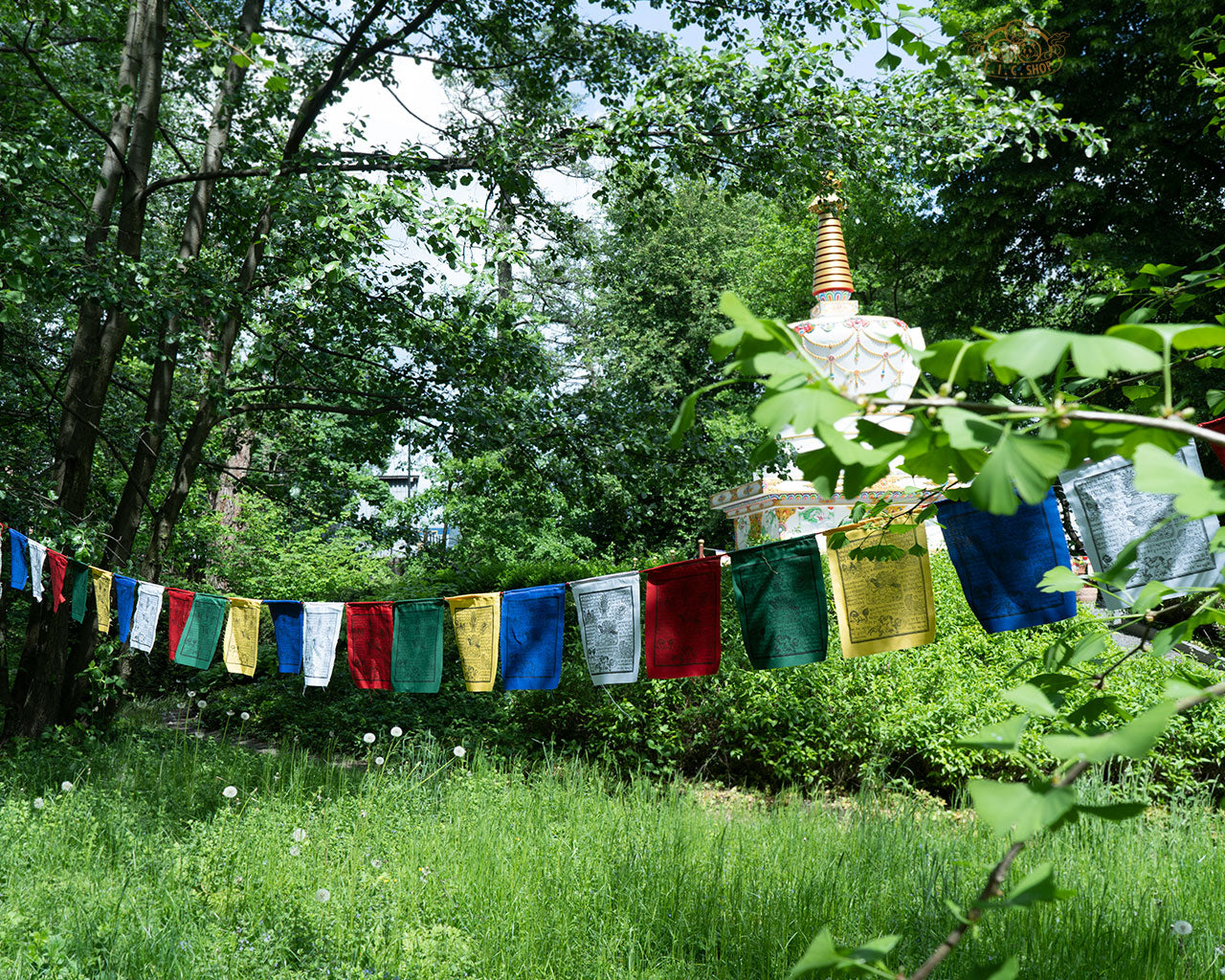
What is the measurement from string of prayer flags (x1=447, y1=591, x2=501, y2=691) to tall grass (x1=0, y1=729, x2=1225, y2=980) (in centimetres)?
69

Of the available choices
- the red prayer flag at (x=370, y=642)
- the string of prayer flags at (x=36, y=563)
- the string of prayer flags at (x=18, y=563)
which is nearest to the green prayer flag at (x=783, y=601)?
the red prayer flag at (x=370, y=642)

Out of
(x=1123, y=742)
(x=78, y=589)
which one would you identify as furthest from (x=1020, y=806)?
(x=78, y=589)

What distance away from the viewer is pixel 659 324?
21.9 metres

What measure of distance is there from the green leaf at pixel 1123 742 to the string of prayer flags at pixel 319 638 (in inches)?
229

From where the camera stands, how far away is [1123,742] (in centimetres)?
80

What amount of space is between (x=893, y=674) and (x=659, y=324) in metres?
16.2

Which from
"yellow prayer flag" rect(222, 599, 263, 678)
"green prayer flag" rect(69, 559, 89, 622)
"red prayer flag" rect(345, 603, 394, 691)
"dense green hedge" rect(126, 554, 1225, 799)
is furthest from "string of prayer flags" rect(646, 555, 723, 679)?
"green prayer flag" rect(69, 559, 89, 622)

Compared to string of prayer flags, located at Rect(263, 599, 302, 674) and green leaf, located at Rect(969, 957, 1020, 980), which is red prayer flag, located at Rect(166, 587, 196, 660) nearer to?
string of prayer flags, located at Rect(263, 599, 302, 674)

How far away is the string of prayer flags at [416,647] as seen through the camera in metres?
5.76

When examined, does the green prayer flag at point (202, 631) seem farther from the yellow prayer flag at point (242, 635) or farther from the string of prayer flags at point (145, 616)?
the string of prayer flags at point (145, 616)

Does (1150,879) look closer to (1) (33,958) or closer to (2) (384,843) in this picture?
(2) (384,843)

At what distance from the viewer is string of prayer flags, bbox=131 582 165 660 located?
21.3 feet

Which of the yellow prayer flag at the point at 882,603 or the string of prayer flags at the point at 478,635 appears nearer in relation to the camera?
the yellow prayer flag at the point at 882,603

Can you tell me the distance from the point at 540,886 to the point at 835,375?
8840 millimetres
